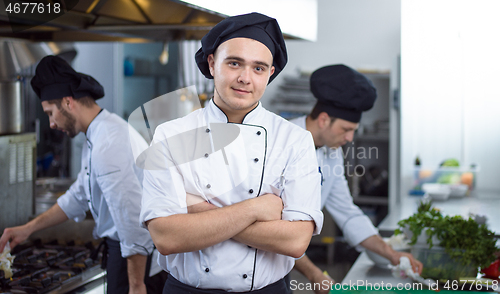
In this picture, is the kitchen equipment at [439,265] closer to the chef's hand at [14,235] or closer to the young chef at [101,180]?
the young chef at [101,180]

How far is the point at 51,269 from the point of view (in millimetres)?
1758

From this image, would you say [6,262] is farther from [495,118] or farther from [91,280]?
[495,118]

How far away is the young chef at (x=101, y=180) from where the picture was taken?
1.65 meters

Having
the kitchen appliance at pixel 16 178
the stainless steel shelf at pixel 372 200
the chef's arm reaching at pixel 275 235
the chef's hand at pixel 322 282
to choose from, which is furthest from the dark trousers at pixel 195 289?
the stainless steel shelf at pixel 372 200

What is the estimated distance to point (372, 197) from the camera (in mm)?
4629

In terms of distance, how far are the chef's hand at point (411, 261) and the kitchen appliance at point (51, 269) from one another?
1.17 meters

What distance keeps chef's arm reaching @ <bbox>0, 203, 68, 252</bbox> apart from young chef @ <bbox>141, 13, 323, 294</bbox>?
824 mm

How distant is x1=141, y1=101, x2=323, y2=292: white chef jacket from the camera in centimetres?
116

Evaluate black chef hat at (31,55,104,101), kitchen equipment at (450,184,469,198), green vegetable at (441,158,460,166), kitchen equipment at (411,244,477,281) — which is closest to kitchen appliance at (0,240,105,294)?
black chef hat at (31,55,104,101)

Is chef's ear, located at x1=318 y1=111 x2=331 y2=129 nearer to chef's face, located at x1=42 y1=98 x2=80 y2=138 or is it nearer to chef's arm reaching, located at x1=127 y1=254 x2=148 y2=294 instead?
chef's arm reaching, located at x1=127 y1=254 x2=148 y2=294

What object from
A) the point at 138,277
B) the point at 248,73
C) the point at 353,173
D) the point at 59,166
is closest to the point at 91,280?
the point at 138,277

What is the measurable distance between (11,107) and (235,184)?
1202 mm

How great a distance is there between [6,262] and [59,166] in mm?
1984

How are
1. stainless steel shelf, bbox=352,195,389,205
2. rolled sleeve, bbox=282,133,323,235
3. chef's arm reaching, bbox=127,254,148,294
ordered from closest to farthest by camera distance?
rolled sleeve, bbox=282,133,323,235 < chef's arm reaching, bbox=127,254,148,294 < stainless steel shelf, bbox=352,195,389,205
